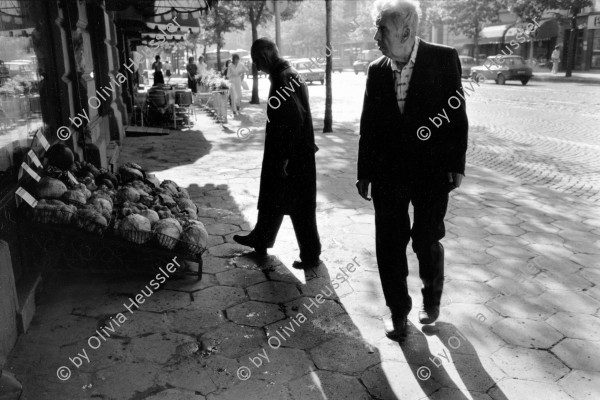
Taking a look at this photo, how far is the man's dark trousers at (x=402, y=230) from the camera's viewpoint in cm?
330

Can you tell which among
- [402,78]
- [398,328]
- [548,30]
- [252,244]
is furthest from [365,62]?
[398,328]

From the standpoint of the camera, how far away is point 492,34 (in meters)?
42.8

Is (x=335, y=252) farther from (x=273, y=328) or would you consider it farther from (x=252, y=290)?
(x=273, y=328)

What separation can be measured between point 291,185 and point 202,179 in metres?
3.72

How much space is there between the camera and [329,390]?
116 inches

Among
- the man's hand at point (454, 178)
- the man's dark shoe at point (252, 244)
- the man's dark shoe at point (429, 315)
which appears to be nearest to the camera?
the man's hand at point (454, 178)

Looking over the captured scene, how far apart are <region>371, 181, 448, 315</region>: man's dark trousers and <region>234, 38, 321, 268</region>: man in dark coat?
3.65 feet

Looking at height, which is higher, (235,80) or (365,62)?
(365,62)

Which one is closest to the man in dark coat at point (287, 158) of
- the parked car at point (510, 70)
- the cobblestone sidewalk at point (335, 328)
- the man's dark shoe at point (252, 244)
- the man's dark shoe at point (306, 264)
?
the man's dark shoe at point (306, 264)

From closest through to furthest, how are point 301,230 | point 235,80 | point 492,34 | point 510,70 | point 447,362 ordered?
1. point 447,362
2. point 301,230
3. point 235,80
4. point 510,70
5. point 492,34

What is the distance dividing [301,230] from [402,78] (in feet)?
5.64

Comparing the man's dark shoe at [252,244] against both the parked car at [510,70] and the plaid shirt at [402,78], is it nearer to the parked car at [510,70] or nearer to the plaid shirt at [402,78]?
the plaid shirt at [402,78]

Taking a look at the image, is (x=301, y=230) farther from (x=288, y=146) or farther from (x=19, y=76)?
(x=19, y=76)

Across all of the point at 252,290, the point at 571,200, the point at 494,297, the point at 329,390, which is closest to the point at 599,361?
the point at 494,297
